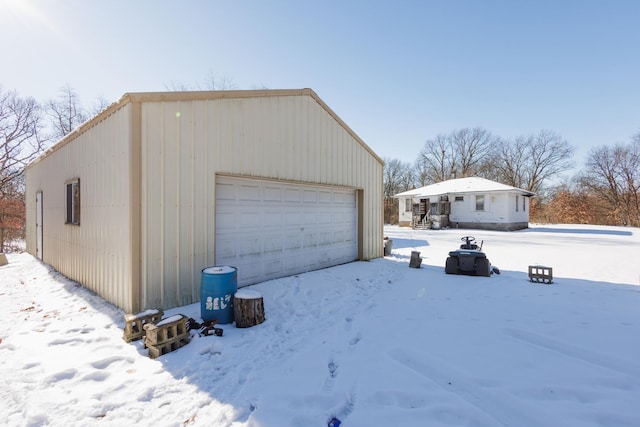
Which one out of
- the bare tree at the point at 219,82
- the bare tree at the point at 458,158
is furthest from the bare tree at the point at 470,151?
the bare tree at the point at 219,82

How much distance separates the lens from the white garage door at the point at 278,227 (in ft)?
19.0

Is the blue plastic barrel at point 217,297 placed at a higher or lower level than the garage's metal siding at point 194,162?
lower

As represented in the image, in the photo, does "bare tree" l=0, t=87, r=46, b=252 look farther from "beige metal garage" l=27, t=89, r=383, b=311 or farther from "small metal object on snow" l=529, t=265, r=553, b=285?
"small metal object on snow" l=529, t=265, r=553, b=285

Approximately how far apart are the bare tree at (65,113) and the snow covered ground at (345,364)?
898 inches

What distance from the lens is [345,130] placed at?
345 inches

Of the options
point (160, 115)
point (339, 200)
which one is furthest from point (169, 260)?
point (339, 200)

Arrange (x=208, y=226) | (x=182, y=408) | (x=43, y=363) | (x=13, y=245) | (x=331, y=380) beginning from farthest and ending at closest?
(x=13, y=245)
(x=208, y=226)
(x=43, y=363)
(x=331, y=380)
(x=182, y=408)

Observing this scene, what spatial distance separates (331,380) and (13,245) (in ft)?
80.5

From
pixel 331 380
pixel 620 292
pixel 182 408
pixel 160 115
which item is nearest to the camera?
pixel 182 408

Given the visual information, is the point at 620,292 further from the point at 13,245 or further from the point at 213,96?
the point at 13,245

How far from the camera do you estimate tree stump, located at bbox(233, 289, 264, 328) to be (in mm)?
4141

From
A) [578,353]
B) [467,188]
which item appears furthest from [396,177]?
[578,353]

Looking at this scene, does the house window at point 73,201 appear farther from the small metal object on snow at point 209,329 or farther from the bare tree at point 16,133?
the bare tree at point 16,133

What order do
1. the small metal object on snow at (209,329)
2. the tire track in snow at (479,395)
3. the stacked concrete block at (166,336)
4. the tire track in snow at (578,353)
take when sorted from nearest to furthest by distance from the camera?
the tire track in snow at (479,395) → the tire track in snow at (578,353) → the stacked concrete block at (166,336) → the small metal object on snow at (209,329)
